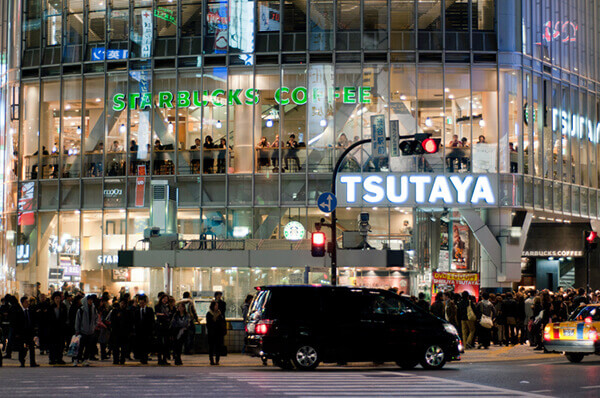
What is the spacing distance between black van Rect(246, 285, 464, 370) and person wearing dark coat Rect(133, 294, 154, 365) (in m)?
4.07

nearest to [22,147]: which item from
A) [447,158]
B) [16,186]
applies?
[16,186]

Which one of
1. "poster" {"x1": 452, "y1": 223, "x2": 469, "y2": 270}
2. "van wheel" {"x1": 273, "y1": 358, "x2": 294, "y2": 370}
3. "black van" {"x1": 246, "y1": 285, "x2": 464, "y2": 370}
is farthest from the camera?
"poster" {"x1": 452, "y1": 223, "x2": 469, "y2": 270}

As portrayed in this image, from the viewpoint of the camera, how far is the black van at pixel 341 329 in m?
22.3

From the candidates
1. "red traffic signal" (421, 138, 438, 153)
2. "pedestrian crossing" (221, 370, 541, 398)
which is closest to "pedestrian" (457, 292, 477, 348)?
"red traffic signal" (421, 138, 438, 153)

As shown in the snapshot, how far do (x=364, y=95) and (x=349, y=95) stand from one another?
0.65 meters

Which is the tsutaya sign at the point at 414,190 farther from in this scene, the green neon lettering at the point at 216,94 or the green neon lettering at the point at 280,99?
the green neon lettering at the point at 216,94

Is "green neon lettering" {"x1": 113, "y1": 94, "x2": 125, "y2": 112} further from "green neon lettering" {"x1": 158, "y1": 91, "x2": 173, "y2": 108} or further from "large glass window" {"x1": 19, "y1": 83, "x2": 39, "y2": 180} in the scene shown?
"large glass window" {"x1": 19, "y1": 83, "x2": 39, "y2": 180}

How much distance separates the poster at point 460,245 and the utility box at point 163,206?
1227 centimetres

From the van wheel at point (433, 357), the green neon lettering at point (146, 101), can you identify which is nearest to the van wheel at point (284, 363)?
the van wheel at point (433, 357)

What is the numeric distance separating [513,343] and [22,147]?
25048 mm

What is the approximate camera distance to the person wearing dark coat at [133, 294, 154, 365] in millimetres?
25719

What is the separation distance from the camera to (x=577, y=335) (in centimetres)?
2406

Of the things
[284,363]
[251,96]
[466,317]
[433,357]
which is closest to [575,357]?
[433,357]

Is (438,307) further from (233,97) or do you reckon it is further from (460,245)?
(233,97)
